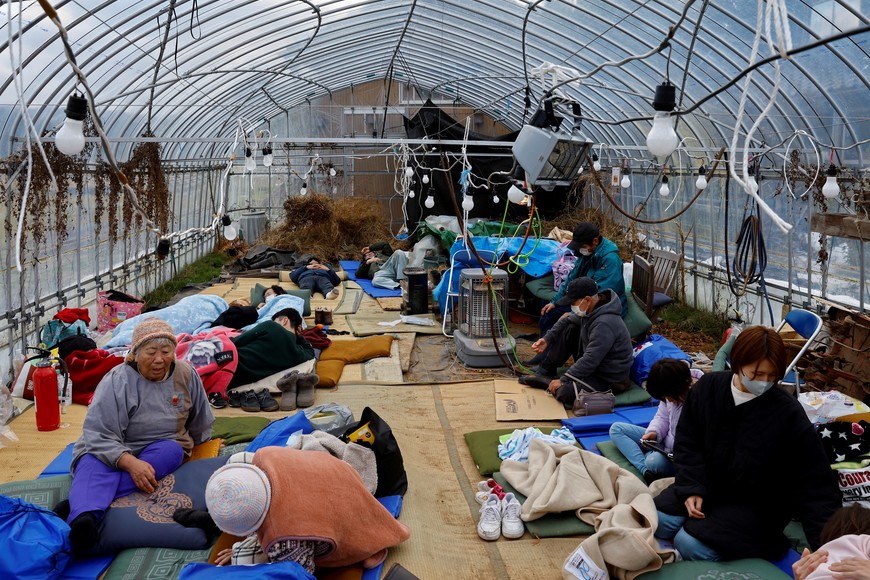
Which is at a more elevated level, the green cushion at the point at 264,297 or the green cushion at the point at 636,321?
the green cushion at the point at 636,321

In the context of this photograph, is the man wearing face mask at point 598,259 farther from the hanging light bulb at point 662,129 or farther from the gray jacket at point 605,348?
the hanging light bulb at point 662,129

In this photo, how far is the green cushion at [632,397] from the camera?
6324mm

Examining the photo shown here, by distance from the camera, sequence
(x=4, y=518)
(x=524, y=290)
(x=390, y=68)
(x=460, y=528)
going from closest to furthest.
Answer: (x=4, y=518) < (x=460, y=528) < (x=524, y=290) < (x=390, y=68)

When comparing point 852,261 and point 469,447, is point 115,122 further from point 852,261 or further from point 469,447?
point 852,261

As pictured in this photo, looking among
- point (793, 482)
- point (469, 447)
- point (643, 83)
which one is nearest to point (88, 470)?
point (469, 447)

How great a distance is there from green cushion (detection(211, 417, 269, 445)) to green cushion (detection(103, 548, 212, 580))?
1.42 m

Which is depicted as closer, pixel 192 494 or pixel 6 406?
pixel 192 494

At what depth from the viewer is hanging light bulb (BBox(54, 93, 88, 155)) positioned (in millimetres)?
4094

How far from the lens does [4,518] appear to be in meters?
3.49

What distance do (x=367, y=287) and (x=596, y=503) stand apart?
8.69 meters

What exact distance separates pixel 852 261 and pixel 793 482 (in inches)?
194

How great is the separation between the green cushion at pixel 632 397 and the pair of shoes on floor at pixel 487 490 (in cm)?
189

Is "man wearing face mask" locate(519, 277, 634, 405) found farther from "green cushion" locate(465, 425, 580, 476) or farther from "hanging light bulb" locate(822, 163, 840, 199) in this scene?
"hanging light bulb" locate(822, 163, 840, 199)

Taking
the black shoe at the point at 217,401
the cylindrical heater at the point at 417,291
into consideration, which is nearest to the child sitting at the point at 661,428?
the black shoe at the point at 217,401
